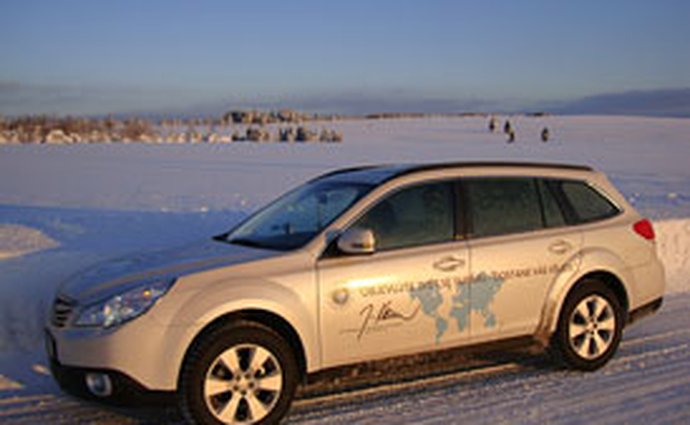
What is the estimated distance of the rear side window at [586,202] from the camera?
6.11 meters

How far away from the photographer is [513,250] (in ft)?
18.4

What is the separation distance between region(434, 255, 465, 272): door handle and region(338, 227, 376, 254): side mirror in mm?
586

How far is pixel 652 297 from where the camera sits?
6309mm

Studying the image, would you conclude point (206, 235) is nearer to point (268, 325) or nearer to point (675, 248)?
point (268, 325)

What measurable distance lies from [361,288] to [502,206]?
1439mm

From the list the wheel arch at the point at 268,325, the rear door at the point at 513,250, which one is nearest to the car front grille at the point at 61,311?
the wheel arch at the point at 268,325

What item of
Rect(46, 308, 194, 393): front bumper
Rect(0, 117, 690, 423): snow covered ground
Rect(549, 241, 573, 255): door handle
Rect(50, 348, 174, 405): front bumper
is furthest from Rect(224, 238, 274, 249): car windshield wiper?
Rect(549, 241, 573, 255): door handle

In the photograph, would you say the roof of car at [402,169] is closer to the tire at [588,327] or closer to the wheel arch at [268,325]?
the tire at [588,327]

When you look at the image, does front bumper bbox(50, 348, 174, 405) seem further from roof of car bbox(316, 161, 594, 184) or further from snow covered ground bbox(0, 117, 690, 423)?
roof of car bbox(316, 161, 594, 184)

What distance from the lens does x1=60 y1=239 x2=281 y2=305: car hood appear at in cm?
475

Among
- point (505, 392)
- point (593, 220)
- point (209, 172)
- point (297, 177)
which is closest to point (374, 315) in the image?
point (505, 392)

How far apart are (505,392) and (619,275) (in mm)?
1460
